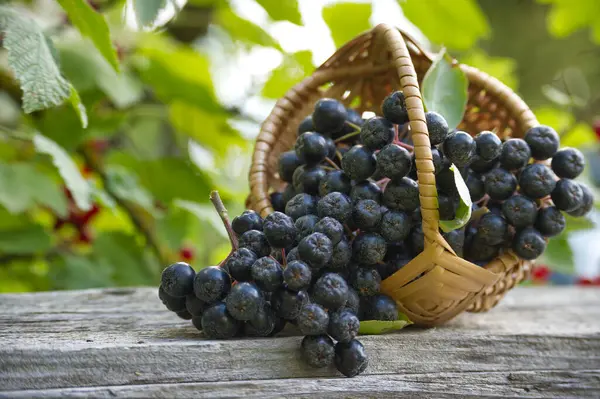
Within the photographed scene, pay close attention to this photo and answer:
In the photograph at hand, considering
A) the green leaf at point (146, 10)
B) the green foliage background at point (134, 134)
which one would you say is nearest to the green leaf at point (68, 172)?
the green foliage background at point (134, 134)

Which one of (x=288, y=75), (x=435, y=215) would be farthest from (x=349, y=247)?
(x=288, y=75)

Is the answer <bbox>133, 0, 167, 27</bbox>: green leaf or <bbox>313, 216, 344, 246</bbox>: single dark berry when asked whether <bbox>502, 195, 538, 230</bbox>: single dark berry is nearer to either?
<bbox>313, 216, 344, 246</bbox>: single dark berry

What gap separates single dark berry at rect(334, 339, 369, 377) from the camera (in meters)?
0.78

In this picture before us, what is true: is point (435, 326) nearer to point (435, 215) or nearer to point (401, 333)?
point (401, 333)

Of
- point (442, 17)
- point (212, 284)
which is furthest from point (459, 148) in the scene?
point (442, 17)

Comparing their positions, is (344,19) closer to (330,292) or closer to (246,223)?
(246,223)

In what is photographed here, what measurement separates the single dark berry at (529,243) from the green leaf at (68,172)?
812mm

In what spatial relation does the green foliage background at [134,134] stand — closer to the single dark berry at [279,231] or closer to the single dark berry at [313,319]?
the single dark berry at [279,231]

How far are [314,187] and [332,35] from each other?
2.73 ft

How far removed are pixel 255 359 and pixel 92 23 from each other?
717 mm

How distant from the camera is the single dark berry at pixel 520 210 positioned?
0.90m

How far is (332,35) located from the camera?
1.64 meters

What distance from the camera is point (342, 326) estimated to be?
29.8 inches

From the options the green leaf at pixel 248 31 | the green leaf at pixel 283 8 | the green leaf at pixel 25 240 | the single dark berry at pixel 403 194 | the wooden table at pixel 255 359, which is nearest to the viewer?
the wooden table at pixel 255 359
